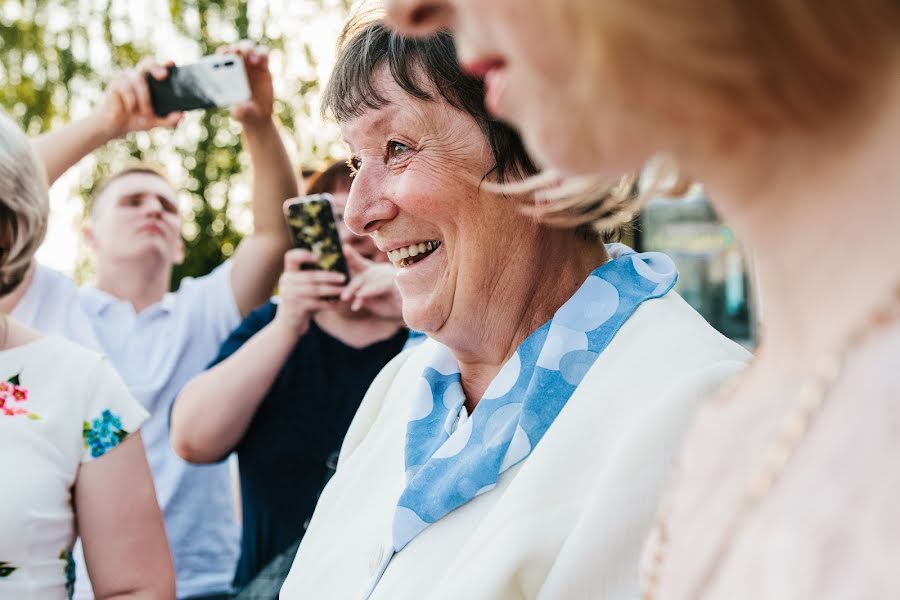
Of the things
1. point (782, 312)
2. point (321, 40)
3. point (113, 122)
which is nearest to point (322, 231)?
point (113, 122)

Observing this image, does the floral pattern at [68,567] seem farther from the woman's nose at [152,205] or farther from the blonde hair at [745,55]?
the woman's nose at [152,205]

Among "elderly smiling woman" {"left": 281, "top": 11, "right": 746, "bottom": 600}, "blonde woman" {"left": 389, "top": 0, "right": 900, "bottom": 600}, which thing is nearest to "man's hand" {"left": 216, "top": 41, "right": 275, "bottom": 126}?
"elderly smiling woman" {"left": 281, "top": 11, "right": 746, "bottom": 600}

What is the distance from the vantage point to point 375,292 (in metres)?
2.66

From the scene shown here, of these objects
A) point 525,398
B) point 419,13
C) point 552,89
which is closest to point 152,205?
point 525,398

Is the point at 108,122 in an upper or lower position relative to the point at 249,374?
upper

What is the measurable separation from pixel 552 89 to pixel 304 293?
201 centimetres

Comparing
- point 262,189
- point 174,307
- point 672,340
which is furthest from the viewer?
point 174,307

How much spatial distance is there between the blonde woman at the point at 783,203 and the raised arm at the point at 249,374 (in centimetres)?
200

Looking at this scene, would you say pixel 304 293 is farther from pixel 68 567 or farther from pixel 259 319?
pixel 68 567

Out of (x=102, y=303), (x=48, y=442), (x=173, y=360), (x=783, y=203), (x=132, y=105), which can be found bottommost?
(x=173, y=360)

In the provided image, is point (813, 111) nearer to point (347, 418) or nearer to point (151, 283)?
point (347, 418)

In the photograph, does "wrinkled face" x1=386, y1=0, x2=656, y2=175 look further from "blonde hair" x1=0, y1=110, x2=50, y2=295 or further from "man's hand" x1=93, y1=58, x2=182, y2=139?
A: "man's hand" x1=93, y1=58, x2=182, y2=139

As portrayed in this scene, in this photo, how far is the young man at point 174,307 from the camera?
3.13 meters

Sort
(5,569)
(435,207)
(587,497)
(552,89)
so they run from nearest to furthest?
(552,89) → (587,497) → (435,207) → (5,569)
